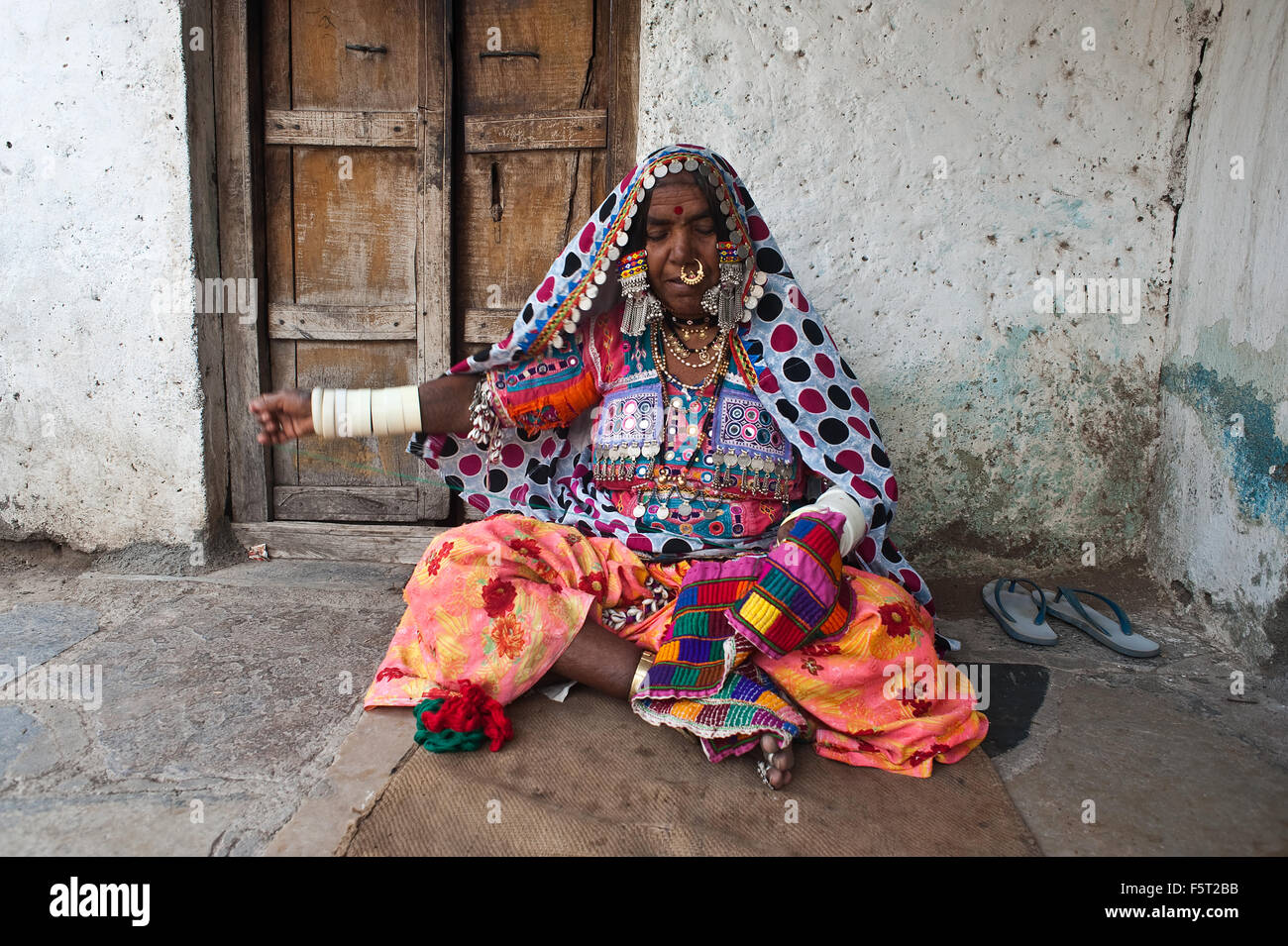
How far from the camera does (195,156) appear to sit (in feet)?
9.89

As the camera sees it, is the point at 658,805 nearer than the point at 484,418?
Yes

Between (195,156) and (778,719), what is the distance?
2.86 m

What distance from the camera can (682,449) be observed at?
7.49 feet

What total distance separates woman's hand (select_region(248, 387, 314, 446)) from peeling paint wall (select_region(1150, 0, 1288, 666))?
275 cm

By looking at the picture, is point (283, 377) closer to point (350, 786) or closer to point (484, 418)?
point (484, 418)

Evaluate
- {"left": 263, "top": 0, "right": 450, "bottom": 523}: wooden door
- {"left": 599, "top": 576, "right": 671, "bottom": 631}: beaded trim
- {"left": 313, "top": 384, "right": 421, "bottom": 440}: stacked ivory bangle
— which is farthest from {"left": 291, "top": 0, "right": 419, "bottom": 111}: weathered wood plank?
{"left": 599, "top": 576, "right": 671, "bottom": 631}: beaded trim

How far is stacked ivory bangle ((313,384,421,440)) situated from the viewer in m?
2.24

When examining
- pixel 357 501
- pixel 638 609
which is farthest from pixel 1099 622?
pixel 357 501

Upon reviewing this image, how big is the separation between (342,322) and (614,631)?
6.02 feet

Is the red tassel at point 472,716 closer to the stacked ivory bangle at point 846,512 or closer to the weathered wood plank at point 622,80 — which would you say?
the stacked ivory bangle at point 846,512

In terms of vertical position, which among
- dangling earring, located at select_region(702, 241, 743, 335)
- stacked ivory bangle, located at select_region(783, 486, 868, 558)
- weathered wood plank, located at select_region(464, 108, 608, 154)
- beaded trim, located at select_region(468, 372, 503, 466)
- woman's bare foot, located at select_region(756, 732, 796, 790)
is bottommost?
woman's bare foot, located at select_region(756, 732, 796, 790)

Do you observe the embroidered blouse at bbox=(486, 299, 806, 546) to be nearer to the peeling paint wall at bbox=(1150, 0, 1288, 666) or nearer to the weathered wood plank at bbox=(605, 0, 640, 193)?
the weathered wood plank at bbox=(605, 0, 640, 193)
